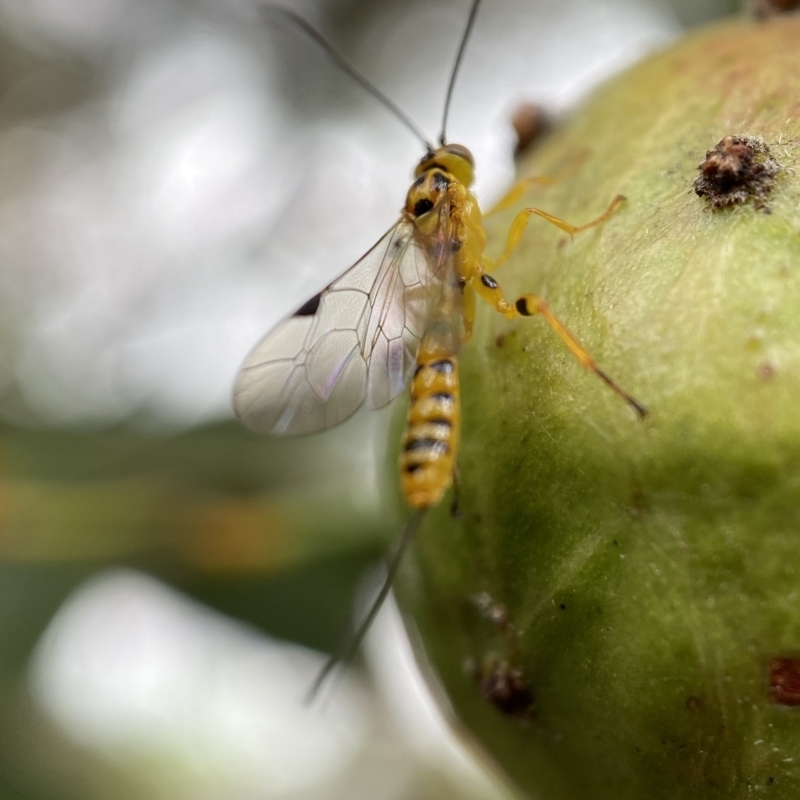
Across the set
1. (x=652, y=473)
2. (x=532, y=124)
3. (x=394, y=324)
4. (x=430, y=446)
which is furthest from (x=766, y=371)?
(x=532, y=124)

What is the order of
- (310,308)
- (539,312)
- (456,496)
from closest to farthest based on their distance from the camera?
1. (539,312)
2. (456,496)
3. (310,308)

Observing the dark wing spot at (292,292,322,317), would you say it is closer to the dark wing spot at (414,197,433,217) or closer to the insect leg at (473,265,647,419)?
the dark wing spot at (414,197,433,217)

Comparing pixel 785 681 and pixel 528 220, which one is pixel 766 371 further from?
pixel 528 220

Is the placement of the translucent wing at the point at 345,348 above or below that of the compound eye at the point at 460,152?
below

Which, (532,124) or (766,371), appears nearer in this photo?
(766,371)

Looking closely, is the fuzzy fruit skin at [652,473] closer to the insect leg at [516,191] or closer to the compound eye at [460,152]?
the insect leg at [516,191]

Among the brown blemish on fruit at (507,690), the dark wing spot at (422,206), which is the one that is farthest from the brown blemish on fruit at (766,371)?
the dark wing spot at (422,206)

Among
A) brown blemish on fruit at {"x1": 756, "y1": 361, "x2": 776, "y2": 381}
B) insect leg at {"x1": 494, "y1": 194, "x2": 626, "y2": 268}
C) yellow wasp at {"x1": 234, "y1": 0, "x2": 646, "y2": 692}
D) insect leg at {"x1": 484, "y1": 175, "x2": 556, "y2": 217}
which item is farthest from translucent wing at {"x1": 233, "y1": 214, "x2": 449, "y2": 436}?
brown blemish on fruit at {"x1": 756, "y1": 361, "x2": 776, "y2": 381}

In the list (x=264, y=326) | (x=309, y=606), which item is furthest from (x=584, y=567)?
(x=264, y=326)

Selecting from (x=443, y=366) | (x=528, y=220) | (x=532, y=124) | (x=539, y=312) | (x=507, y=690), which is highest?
(x=532, y=124)
